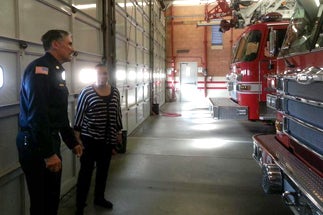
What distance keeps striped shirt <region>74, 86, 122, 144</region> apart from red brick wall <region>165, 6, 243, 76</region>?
560 inches

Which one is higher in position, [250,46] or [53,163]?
[250,46]

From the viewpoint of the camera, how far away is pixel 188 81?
58.1 feet

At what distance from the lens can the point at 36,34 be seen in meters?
3.34

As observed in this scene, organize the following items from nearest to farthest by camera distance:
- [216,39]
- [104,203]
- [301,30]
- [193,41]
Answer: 1. [301,30]
2. [104,203]
3. [216,39]
4. [193,41]

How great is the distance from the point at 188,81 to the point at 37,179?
1565 centimetres

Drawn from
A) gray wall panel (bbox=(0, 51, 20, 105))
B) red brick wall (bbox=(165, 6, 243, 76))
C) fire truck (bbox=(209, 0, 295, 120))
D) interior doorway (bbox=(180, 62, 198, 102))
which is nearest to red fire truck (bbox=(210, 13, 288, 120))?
fire truck (bbox=(209, 0, 295, 120))

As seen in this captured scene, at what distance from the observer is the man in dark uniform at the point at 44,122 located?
2234 mm

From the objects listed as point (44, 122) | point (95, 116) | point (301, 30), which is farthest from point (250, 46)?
point (44, 122)

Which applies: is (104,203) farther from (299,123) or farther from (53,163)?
(299,123)

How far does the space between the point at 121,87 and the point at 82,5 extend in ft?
8.73

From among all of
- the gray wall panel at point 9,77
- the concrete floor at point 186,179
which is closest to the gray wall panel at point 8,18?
the gray wall panel at point 9,77

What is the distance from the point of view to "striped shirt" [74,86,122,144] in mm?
3471

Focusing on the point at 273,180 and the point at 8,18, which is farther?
the point at 8,18

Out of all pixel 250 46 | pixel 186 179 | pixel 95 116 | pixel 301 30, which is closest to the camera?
pixel 301 30
